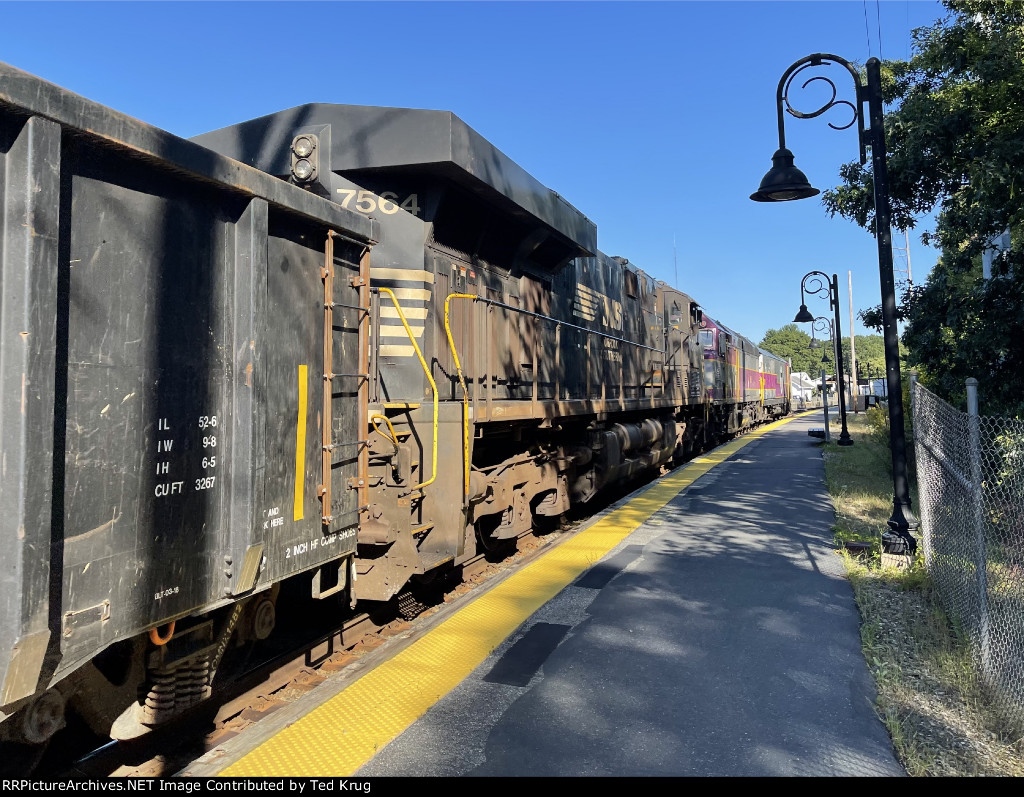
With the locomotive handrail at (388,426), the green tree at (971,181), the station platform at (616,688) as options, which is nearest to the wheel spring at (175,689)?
the station platform at (616,688)

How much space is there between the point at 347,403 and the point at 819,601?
403 cm

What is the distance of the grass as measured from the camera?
314 centimetres

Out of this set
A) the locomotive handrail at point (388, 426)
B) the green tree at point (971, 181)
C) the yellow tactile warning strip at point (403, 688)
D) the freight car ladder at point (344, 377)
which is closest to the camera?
the yellow tactile warning strip at point (403, 688)

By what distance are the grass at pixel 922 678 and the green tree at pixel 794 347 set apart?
347 feet

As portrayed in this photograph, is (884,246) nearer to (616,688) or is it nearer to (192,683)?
(616,688)

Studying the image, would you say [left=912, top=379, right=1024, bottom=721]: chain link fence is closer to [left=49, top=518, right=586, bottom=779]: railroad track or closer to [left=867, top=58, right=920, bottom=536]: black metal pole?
[left=867, top=58, right=920, bottom=536]: black metal pole

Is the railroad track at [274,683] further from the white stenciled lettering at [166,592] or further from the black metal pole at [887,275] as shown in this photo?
the black metal pole at [887,275]

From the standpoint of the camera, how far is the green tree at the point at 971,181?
6500 millimetres

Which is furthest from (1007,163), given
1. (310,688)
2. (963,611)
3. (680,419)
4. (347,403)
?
(680,419)

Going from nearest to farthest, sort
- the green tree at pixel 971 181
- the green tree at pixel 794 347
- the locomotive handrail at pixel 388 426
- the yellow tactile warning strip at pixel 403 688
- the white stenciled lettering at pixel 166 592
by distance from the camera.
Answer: the white stenciled lettering at pixel 166 592 → the yellow tactile warning strip at pixel 403 688 → the locomotive handrail at pixel 388 426 → the green tree at pixel 971 181 → the green tree at pixel 794 347

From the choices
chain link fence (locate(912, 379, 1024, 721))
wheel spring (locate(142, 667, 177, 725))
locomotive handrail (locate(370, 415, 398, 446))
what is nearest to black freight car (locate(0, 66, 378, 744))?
wheel spring (locate(142, 667, 177, 725))

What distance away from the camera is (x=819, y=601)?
17.7ft

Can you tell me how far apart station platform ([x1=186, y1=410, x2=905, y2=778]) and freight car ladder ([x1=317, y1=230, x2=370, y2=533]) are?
3.63ft

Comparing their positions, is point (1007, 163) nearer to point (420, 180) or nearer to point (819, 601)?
point (819, 601)
